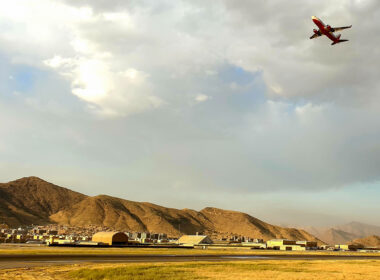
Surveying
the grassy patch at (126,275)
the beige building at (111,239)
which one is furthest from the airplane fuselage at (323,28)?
the beige building at (111,239)

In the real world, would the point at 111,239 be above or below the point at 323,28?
below

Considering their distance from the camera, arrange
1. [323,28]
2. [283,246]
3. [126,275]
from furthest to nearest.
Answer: [283,246]
[323,28]
[126,275]

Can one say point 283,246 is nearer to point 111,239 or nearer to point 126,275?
point 111,239

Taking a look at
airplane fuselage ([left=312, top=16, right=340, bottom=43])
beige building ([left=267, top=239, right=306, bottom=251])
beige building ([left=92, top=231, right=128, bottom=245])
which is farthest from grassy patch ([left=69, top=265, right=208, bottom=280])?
beige building ([left=267, top=239, right=306, bottom=251])

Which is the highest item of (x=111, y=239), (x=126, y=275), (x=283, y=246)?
(x=126, y=275)

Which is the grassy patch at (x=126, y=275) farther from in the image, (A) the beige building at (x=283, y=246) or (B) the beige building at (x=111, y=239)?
(A) the beige building at (x=283, y=246)

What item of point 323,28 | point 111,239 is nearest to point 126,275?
point 323,28

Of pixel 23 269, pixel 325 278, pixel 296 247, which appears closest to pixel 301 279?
pixel 325 278

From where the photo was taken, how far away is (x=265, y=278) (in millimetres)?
34719

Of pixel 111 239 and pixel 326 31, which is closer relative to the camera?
pixel 326 31

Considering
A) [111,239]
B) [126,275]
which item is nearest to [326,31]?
[126,275]

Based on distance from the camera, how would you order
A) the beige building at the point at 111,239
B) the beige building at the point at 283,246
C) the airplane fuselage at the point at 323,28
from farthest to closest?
the beige building at the point at 283,246, the beige building at the point at 111,239, the airplane fuselage at the point at 323,28

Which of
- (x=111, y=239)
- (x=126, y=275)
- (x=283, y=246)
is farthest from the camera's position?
(x=283, y=246)

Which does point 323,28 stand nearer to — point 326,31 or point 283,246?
point 326,31
